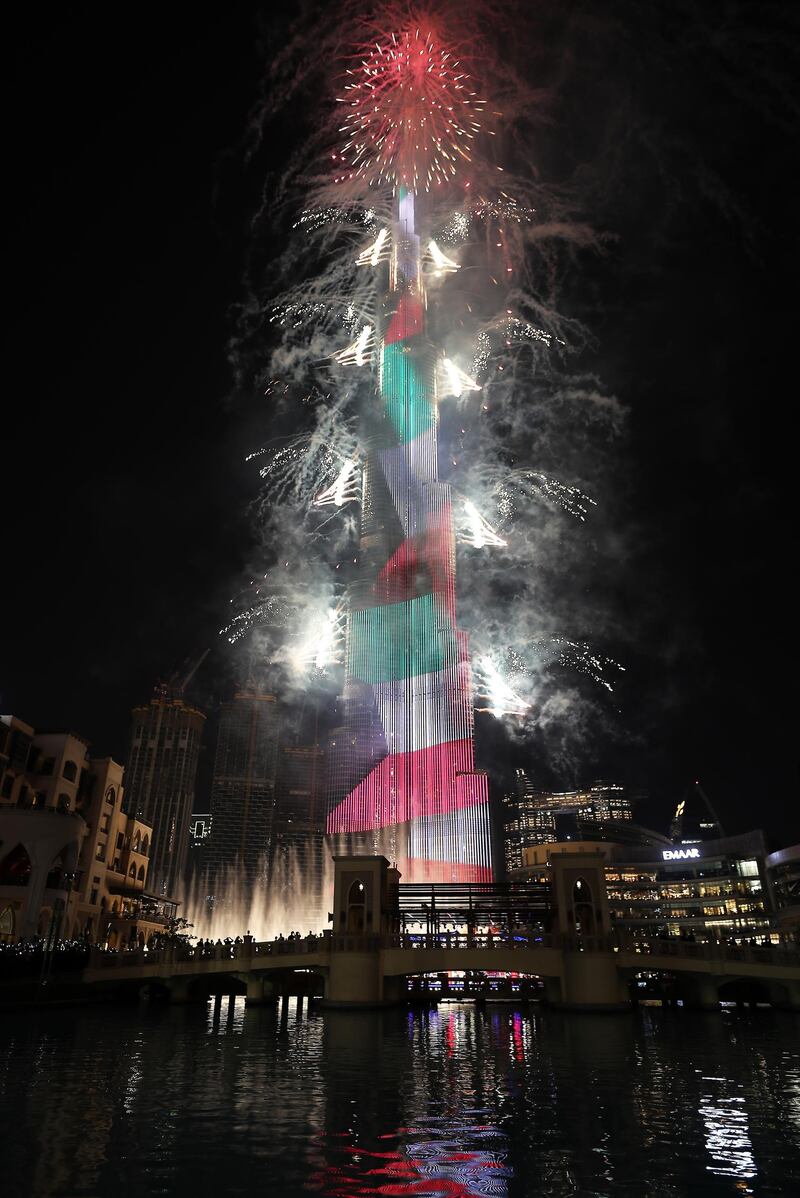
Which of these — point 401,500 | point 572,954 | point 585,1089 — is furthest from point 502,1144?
point 401,500

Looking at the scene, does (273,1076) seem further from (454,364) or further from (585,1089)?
(454,364)

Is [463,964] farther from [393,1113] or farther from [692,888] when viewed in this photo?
[692,888]

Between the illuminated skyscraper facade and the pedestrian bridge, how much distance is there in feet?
189

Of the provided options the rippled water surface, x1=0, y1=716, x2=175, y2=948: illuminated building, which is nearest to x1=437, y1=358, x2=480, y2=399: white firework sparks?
x1=0, y1=716, x2=175, y2=948: illuminated building

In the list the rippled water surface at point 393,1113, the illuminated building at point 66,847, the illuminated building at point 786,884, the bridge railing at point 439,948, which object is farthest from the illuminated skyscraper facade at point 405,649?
the rippled water surface at point 393,1113

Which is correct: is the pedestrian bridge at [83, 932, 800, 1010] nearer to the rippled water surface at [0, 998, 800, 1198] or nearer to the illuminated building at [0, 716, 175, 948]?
the illuminated building at [0, 716, 175, 948]

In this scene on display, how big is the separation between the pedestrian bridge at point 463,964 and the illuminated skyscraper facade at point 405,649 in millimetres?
57509

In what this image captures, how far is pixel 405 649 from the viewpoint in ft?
423

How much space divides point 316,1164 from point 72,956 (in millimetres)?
49970

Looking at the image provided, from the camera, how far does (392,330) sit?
126m

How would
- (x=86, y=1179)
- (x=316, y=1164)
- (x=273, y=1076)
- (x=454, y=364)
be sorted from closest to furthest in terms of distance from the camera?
(x=86, y=1179) < (x=316, y=1164) < (x=273, y=1076) < (x=454, y=364)

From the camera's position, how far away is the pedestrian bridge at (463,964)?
175 feet

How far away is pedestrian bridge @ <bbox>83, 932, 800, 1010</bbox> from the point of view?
53.5m

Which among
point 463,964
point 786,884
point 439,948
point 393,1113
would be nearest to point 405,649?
point 786,884
